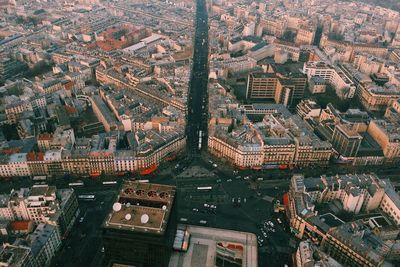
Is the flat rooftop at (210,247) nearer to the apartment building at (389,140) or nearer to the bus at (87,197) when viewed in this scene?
the bus at (87,197)

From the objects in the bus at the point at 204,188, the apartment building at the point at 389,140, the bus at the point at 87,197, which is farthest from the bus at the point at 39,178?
the apartment building at the point at 389,140

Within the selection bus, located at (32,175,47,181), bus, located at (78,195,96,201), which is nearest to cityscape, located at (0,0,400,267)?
bus, located at (78,195,96,201)

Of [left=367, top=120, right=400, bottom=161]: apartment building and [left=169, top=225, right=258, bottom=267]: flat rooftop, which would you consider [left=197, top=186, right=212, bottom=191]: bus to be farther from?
[left=367, top=120, right=400, bottom=161]: apartment building

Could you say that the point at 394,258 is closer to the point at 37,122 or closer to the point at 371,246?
the point at 371,246

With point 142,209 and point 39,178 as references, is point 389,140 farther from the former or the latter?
point 39,178

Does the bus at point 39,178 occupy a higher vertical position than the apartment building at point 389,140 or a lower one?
lower

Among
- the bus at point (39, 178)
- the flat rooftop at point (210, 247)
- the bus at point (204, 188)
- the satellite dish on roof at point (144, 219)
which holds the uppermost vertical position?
the satellite dish on roof at point (144, 219)
